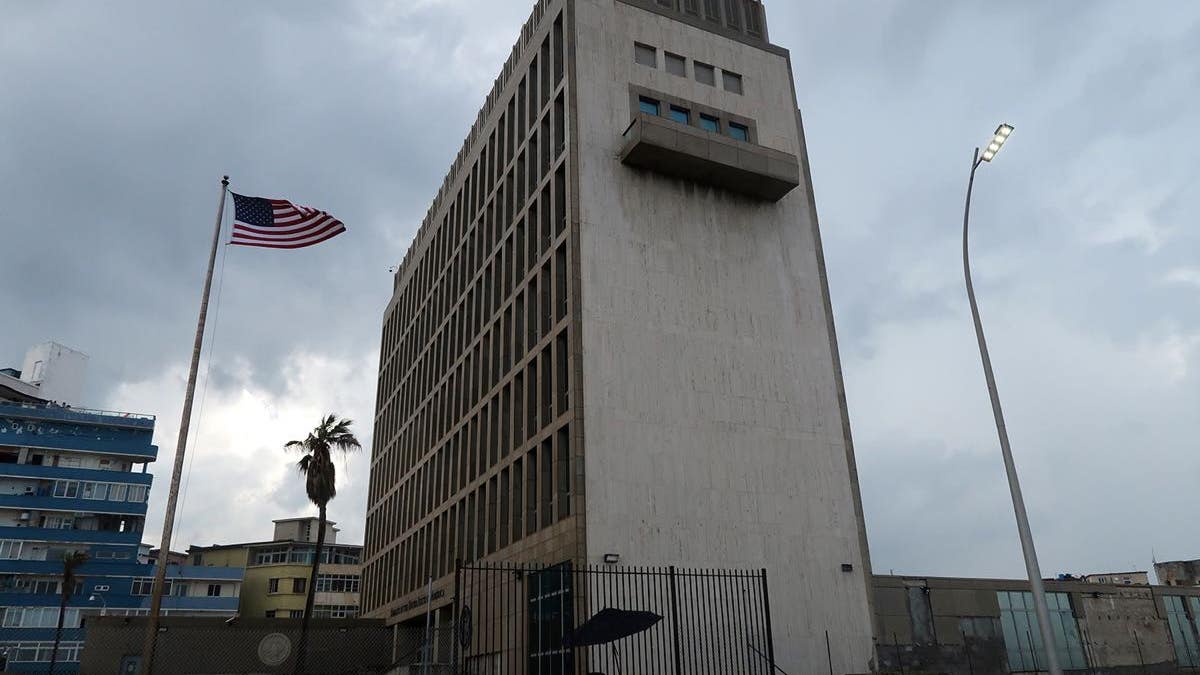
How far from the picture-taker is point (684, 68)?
141ft

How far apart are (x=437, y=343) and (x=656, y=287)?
25.2 m

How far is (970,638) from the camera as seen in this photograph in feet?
124

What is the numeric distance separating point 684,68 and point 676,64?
44 centimetres

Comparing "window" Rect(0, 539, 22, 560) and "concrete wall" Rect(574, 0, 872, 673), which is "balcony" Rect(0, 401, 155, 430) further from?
"concrete wall" Rect(574, 0, 872, 673)

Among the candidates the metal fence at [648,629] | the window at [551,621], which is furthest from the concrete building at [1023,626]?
the window at [551,621]

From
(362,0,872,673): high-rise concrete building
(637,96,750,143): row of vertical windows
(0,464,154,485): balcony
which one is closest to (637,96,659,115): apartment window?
(637,96,750,143): row of vertical windows

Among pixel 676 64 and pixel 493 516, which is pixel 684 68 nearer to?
pixel 676 64

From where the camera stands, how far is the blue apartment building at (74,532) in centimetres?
6850

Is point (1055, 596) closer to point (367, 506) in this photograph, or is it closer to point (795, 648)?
point (795, 648)

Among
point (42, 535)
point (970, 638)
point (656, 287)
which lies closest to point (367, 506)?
point (42, 535)

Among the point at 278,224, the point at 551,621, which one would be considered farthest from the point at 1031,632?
the point at 278,224

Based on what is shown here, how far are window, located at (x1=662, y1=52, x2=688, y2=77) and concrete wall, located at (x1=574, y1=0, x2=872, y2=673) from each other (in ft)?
1.31

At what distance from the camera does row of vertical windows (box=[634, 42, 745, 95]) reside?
42.2m

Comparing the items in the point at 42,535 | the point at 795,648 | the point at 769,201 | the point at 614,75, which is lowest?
the point at 795,648
